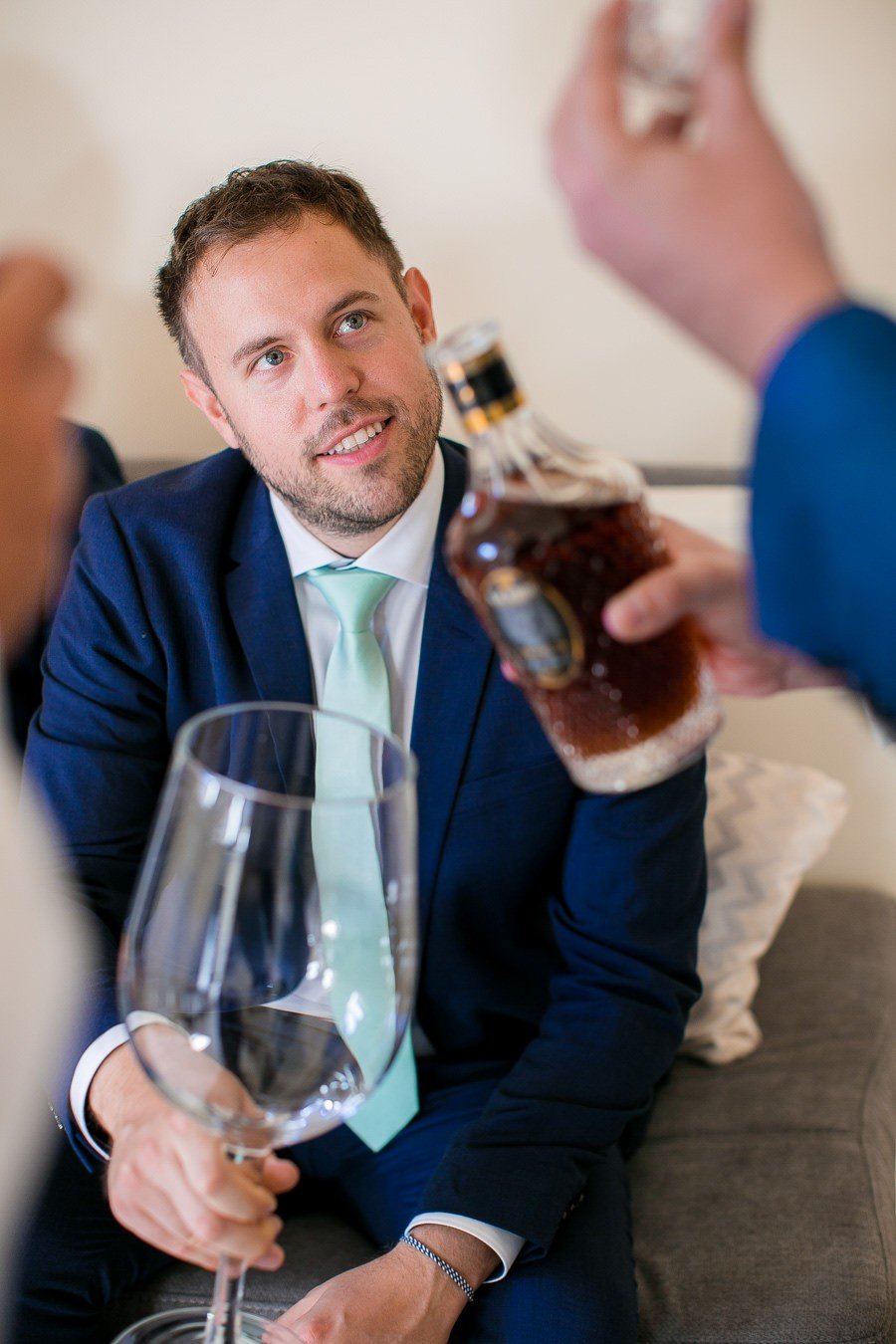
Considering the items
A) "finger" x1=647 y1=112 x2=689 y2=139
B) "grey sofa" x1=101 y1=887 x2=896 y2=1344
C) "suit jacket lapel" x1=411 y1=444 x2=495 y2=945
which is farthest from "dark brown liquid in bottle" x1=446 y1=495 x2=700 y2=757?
"grey sofa" x1=101 y1=887 x2=896 y2=1344

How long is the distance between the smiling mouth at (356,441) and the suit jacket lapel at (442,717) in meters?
0.23

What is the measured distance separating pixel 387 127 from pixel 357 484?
86cm

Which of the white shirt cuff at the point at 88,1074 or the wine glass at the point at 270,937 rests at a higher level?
the wine glass at the point at 270,937

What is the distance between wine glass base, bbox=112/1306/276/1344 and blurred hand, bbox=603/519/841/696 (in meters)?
0.56

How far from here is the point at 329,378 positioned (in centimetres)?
138

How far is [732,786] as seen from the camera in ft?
5.96

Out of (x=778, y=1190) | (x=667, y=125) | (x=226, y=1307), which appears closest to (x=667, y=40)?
(x=667, y=125)

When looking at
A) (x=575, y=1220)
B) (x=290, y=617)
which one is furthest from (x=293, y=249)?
(x=575, y=1220)

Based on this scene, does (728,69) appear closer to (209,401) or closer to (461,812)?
(461,812)

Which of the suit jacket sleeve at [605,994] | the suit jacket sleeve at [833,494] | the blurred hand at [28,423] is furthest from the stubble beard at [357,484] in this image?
the suit jacket sleeve at [833,494]

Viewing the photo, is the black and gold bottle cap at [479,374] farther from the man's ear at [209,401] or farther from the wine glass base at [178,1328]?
the man's ear at [209,401]

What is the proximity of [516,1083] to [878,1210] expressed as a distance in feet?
1.56

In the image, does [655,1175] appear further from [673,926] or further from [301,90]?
[301,90]

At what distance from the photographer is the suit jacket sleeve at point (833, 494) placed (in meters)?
0.49
